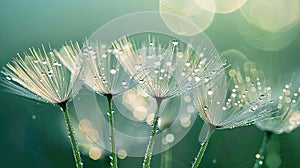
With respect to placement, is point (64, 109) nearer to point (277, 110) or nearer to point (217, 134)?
point (277, 110)

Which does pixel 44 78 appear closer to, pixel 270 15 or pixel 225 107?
pixel 225 107

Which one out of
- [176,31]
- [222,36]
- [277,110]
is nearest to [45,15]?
[222,36]

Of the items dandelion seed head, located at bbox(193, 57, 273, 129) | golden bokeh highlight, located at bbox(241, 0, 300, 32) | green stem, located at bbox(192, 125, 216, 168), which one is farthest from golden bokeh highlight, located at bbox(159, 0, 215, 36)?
green stem, located at bbox(192, 125, 216, 168)

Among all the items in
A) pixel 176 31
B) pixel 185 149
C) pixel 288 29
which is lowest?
pixel 185 149

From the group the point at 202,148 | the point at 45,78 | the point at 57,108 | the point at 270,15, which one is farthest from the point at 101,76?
the point at 270,15

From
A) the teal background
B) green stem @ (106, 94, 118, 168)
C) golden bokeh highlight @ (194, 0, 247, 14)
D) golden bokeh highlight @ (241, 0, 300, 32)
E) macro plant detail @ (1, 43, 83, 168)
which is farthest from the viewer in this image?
golden bokeh highlight @ (241, 0, 300, 32)

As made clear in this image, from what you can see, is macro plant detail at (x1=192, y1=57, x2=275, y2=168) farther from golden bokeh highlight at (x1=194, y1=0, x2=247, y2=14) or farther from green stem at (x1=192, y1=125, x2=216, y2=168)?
golden bokeh highlight at (x1=194, y1=0, x2=247, y2=14)

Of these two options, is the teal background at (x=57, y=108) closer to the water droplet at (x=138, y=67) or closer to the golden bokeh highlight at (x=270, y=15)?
the golden bokeh highlight at (x=270, y=15)

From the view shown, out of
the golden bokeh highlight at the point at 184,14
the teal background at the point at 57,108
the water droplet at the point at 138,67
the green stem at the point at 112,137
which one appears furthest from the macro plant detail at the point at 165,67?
the golden bokeh highlight at the point at 184,14
